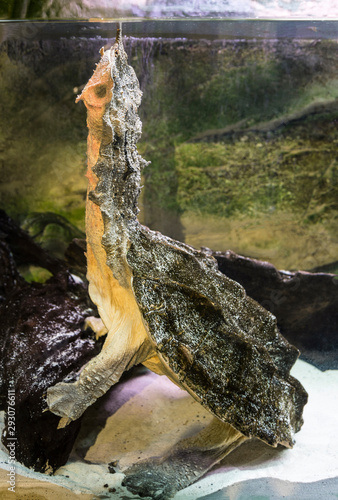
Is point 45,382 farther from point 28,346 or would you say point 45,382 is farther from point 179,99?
point 179,99

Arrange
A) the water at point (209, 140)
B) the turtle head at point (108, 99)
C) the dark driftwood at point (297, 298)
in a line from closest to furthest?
the turtle head at point (108, 99), the dark driftwood at point (297, 298), the water at point (209, 140)

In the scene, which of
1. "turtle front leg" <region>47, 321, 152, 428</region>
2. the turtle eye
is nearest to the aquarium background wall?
the turtle eye

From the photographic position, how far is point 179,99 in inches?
121

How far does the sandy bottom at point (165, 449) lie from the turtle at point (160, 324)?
0.11m

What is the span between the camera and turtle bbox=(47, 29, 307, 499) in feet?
5.54

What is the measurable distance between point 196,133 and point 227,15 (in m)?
0.94

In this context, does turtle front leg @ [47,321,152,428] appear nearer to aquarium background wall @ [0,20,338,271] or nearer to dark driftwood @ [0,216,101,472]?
dark driftwood @ [0,216,101,472]

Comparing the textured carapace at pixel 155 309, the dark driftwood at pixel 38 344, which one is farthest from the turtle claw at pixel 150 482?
the textured carapace at pixel 155 309

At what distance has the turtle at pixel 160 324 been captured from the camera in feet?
5.54

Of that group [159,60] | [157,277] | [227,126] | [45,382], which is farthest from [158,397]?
[159,60]

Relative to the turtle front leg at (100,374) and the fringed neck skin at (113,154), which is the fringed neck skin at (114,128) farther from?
the turtle front leg at (100,374)

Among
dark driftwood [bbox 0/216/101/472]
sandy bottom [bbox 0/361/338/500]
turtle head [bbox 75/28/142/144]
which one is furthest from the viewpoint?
dark driftwood [bbox 0/216/101/472]

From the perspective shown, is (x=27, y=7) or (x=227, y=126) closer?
(x=27, y=7)

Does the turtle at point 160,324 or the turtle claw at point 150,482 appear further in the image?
the turtle claw at point 150,482
